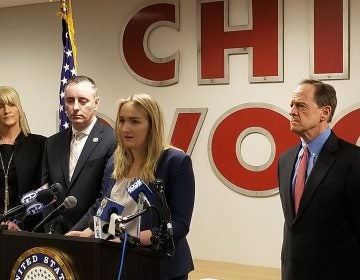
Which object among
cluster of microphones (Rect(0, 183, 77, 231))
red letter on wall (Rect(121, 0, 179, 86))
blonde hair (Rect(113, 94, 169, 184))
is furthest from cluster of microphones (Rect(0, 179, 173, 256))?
red letter on wall (Rect(121, 0, 179, 86))

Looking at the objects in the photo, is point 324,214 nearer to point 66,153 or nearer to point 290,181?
point 290,181

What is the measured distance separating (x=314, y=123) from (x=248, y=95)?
7.69 feet

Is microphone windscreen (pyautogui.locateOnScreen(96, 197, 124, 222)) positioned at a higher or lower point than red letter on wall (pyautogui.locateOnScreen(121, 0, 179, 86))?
lower

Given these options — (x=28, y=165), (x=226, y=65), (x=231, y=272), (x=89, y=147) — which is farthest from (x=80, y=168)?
(x=226, y=65)

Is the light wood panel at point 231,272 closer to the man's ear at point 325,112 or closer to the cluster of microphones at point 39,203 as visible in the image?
the man's ear at point 325,112

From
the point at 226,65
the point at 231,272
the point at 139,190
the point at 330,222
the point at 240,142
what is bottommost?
the point at 231,272

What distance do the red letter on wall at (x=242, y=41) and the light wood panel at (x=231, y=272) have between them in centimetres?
159

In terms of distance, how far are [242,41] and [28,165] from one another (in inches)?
92.1

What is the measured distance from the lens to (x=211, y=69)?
482 cm

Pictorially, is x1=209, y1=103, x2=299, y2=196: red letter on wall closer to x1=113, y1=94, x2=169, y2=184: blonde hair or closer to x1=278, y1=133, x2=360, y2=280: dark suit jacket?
x1=278, y1=133, x2=360, y2=280: dark suit jacket

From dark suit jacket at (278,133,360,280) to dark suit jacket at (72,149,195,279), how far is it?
0.50 metres

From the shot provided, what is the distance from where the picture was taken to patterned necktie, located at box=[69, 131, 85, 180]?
2697mm

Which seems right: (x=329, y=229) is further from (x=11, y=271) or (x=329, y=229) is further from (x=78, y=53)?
(x=78, y=53)

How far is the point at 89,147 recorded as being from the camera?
265cm
